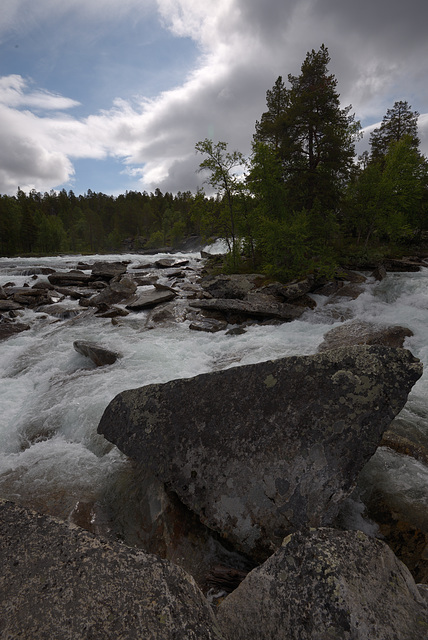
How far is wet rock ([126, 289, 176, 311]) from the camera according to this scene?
661 inches

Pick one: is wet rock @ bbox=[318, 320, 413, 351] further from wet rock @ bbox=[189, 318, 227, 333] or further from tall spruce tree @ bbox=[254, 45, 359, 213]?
tall spruce tree @ bbox=[254, 45, 359, 213]

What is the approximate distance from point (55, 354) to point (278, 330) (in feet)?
29.7

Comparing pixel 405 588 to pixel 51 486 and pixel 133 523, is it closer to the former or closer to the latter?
pixel 133 523

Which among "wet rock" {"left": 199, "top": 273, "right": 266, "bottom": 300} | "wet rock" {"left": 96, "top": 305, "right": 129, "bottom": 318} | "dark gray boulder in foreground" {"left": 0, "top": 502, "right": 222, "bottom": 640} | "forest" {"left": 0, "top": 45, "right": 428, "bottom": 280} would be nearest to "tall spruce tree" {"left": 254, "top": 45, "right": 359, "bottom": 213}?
"forest" {"left": 0, "top": 45, "right": 428, "bottom": 280}

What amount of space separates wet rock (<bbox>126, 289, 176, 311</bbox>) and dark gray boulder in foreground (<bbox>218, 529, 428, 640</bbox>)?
608 inches

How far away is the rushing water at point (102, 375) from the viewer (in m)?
4.64

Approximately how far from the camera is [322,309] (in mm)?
15109

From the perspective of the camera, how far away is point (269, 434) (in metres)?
3.72

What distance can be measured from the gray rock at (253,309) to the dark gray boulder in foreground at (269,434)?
955 centimetres

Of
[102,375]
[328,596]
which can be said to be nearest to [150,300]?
[102,375]

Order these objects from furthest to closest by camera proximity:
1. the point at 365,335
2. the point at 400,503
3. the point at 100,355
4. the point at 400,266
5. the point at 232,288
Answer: the point at 400,266 → the point at 232,288 → the point at 365,335 → the point at 100,355 → the point at 400,503

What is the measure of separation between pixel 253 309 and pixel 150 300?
6736mm

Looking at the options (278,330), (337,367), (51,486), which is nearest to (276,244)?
(278,330)

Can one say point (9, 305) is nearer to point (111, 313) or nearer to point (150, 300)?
point (111, 313)
